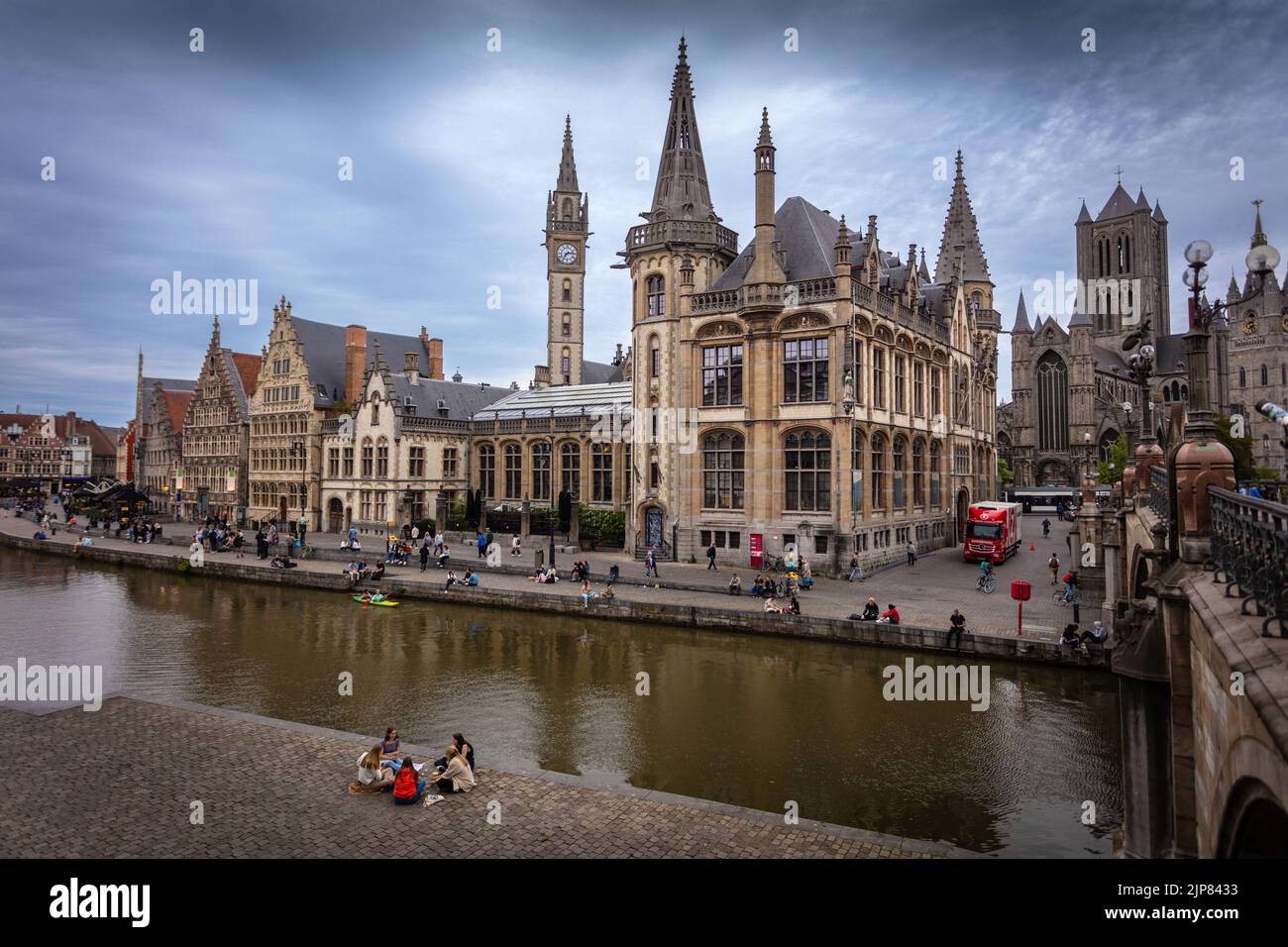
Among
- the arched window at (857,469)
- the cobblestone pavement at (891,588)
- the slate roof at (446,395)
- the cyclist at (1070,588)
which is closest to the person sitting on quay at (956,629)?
the cobblestone pavement at (891,588)

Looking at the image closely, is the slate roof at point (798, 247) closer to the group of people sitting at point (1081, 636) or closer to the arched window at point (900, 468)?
the arched window at point (900, 468)

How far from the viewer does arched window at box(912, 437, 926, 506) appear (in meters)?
41.7

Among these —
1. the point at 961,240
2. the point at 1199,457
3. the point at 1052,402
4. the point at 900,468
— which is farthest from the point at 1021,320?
the point at 1199,457

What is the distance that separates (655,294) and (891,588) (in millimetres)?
19321

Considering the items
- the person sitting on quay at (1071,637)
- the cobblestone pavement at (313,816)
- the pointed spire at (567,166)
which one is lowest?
the cobblestone pavement at (313,816)

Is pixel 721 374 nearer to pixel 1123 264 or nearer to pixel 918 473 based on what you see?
pixel 918 473

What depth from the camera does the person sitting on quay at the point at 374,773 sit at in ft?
36.8

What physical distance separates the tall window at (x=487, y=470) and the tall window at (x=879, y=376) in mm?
28963

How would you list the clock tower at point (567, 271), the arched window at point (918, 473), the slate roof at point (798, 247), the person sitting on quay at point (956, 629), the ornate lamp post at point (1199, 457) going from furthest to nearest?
1. the clock tower at point (567, 271)
2. the arched window at point (918, 473)
3. the slate roof at point (798, 247)
4. the person sitting on quay at point (956, 629)
5. the ornate lamp post at point (1199, 457)

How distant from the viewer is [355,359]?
5612cm

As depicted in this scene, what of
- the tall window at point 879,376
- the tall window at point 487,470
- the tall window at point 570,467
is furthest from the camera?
the tall window at point 487,470

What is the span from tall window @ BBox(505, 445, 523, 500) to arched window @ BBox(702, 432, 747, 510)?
19958 millimetres

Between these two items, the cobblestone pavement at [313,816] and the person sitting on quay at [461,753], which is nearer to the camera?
the cobblestone pavement at [313,816]

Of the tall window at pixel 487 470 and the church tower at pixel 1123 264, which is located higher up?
the church tower at pixel 1123 264
